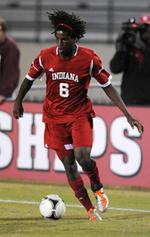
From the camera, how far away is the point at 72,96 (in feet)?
38.9

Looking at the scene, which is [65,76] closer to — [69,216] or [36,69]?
[36,69]

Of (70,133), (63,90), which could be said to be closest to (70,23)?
(63,90)

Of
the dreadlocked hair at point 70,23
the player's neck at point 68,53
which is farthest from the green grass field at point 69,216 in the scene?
the dreadlocked hair at point 70,23

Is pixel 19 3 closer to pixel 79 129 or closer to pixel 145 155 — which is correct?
pixel 145 155

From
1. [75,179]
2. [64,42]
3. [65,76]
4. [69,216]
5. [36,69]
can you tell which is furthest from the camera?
[69,216]

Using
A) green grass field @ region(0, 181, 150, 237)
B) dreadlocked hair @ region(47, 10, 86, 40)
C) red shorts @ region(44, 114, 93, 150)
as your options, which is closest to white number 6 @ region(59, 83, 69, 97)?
red shorts @ region(44, 114, 93, 150)

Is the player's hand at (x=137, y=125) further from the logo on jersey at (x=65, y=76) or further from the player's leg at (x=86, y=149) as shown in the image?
the logo on jersey at (x=65, y=76)

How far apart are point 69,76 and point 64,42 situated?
17.1 inches

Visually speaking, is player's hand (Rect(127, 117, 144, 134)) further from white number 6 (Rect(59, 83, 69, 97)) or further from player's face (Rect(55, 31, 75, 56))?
player's face (Rect(55, 31, 75, 56))

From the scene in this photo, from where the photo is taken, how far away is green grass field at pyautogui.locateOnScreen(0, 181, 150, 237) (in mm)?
10922

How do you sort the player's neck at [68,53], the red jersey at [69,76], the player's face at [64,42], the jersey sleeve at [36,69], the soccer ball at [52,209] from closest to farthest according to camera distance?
the player's face at [64,42]
the player's neck at [68,53]
the red jersey at [69,76]
the jersey sleeve at [36,69]
the soccer ball at [52,209]

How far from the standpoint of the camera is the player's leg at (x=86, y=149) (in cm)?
1180

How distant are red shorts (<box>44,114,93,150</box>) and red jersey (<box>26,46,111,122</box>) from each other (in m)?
0.10

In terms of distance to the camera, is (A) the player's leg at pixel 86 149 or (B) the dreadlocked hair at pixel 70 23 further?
(A) the player's leg at pixel 86 149
